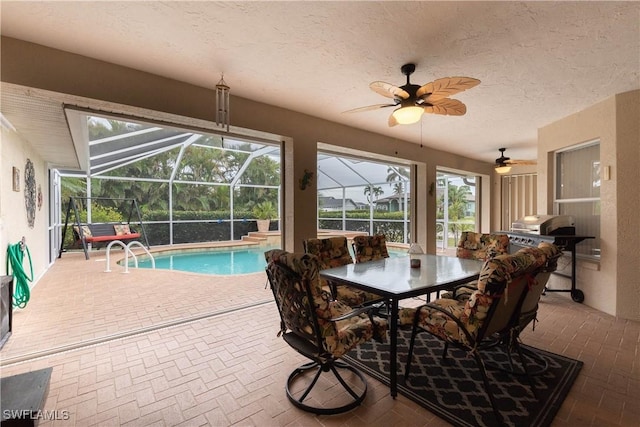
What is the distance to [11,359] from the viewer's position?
2355 millimetres

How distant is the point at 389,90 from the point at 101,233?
861 centimetres

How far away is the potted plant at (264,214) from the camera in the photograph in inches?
449

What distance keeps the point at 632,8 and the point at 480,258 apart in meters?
2.45

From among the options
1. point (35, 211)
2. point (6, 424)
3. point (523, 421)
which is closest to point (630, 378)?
point (523, 421)

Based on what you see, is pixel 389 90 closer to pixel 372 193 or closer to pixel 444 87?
pixel 444 87

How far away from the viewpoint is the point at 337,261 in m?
3.12

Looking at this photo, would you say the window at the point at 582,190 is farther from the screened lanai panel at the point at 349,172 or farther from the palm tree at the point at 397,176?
the palm tree at the point at 397,176

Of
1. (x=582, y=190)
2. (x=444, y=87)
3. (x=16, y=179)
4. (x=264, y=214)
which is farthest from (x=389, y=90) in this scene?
(x=264, y=214)

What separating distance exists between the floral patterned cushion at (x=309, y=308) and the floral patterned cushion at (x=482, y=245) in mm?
2137

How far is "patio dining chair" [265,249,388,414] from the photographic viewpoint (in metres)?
1.65

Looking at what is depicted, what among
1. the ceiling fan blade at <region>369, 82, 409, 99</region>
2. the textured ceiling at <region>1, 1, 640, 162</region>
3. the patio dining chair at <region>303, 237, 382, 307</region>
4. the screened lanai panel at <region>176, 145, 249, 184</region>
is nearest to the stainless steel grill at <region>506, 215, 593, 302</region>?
the textured ceiling at <region>1, 1, 640, 162</region>

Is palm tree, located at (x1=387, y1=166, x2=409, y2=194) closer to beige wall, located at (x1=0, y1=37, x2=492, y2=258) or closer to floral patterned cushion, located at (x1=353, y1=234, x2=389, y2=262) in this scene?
beige wall, located at (x1=0, y1=37, x2=492, y2=258)

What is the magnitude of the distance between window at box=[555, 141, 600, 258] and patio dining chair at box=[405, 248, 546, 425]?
2965 millimetres

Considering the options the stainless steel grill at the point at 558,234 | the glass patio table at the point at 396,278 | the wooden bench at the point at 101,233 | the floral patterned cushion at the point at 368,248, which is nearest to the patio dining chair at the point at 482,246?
the glass patio table at the point at 396,278
